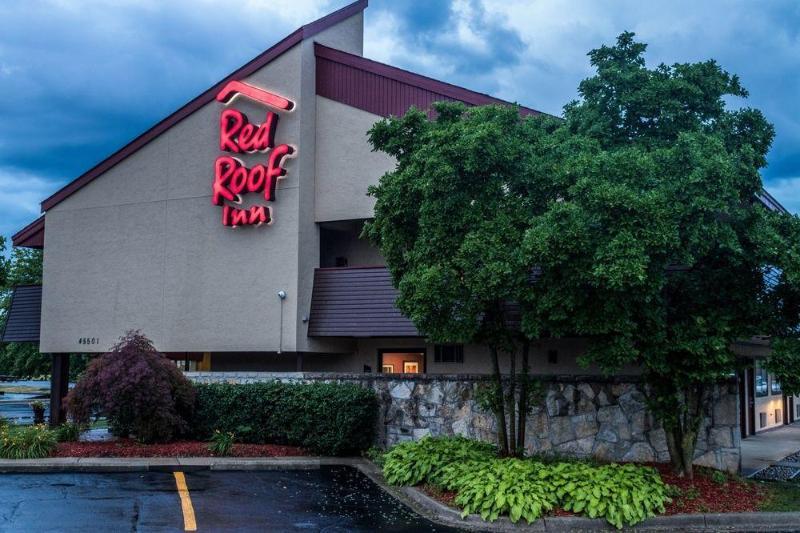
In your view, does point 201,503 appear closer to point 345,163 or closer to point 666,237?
point 666,237

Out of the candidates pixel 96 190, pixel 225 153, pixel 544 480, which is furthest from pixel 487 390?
pixel 96 190

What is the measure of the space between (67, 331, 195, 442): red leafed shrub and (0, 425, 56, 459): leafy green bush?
1001 mm

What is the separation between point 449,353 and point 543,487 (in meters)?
10.6

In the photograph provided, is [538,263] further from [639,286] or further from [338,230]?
[338,230]

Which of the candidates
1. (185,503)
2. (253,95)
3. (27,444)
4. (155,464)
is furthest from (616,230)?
(253,95)

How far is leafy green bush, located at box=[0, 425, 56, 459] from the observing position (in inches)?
663

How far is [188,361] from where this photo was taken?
2869cm

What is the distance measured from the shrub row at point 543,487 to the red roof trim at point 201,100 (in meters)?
13.5

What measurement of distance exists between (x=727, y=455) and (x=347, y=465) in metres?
7.81

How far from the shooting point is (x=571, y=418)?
1631 cm

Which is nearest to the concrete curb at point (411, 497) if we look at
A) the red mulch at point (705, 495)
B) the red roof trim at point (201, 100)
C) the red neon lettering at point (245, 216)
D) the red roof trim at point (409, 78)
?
the red mulch at point (705, 495)

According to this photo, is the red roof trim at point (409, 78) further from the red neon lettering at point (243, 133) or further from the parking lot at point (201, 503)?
the parking lot at point (201, 503)

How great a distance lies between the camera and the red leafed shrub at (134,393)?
1791 centimetres

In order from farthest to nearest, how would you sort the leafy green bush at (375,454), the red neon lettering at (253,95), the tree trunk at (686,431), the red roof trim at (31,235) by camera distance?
the red roof trim at (31,235), the red neon lettering at (253,95), the leafy green bush at (375,454), the tree trunk at (686,431)
